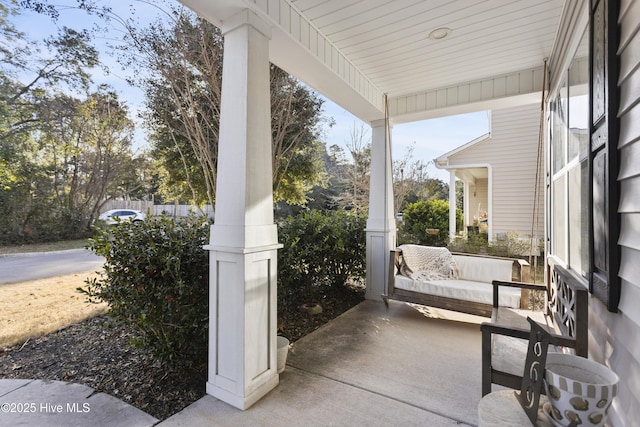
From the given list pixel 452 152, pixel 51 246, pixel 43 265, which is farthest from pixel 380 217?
pixel 51 246

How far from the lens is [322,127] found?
7.13 m

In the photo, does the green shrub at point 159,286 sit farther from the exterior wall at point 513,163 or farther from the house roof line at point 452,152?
the exterior wall at point 513,163

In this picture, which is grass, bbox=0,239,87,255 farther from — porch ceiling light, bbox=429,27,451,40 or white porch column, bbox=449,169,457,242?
white porch column, bbox=449,169,457,242

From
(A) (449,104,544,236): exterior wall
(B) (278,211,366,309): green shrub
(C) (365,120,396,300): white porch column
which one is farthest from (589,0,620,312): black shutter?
(A) (449,104,544,236): exterior wall

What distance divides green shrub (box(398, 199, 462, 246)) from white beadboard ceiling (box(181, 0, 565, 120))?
5.47 m

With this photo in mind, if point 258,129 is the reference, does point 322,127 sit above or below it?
above

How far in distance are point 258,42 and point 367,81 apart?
1.96m

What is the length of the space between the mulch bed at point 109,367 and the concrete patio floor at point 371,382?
245mm

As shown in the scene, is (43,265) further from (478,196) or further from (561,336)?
(478,196)

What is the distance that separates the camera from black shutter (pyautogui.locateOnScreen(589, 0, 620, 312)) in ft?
4.15

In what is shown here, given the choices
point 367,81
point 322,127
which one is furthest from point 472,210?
point 367,81

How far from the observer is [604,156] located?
1.36 m

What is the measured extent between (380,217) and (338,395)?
271 cm

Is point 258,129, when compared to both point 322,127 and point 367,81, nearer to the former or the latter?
point 367,81
